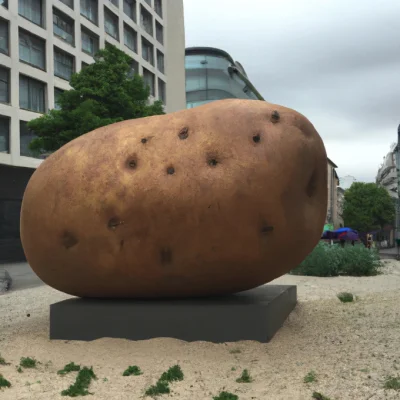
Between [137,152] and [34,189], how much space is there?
1514 millimetres

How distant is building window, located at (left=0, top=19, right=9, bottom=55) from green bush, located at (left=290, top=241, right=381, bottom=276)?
16.9 metres

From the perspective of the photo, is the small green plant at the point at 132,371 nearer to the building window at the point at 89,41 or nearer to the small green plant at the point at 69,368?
the small green plant at the point at 69,368

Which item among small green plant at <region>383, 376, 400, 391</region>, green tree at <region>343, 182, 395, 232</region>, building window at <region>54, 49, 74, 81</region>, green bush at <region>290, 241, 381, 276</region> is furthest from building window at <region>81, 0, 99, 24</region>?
green tree at <region>343, 182, 395, 232</region>

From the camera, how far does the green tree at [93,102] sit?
17.5 meters

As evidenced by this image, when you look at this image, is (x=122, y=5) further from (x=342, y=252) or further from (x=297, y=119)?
(x=297, y=119)

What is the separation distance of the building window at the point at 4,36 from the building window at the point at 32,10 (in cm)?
118

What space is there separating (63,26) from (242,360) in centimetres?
2598

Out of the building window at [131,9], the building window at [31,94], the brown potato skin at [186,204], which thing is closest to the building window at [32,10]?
the building window at [31,94]

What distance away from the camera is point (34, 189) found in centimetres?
648

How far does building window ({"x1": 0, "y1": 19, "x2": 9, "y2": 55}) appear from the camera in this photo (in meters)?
23.2

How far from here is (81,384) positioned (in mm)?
4543

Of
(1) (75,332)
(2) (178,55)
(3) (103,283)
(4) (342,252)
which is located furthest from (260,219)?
(2) (178,55)

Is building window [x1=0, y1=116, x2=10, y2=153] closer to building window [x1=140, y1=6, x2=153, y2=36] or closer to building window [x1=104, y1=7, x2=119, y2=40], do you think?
building window [x1=104, y1=7, x2=119, y2=40]

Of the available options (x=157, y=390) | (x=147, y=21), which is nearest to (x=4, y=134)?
(x=147, y=21)
